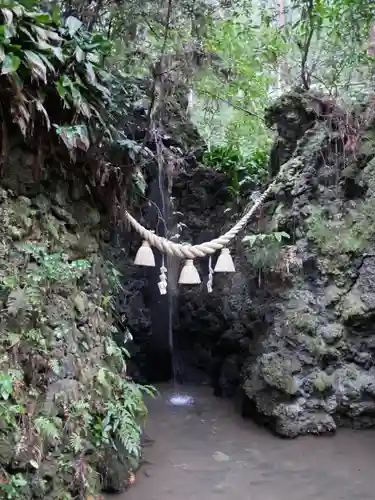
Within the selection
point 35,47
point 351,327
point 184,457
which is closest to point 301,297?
point 351,327

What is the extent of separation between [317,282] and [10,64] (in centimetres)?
297

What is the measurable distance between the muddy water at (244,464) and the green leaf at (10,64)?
2.37 meters

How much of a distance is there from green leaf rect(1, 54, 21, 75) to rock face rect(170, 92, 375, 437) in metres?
2.60

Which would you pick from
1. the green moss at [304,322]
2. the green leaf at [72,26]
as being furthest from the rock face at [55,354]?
the green moss at [304,322]

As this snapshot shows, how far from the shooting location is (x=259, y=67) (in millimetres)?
5121

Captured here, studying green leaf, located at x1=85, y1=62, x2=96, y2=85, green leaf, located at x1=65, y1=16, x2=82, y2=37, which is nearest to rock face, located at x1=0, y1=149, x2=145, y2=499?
green leaf, located at x1=85, y1=62, x2=96, y2=85

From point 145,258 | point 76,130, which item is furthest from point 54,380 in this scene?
point 76,130

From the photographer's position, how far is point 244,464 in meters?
3.27

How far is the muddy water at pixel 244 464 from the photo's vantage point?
9.45ft

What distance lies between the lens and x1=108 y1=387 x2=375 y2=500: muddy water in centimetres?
288

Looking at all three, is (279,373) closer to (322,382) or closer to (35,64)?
(322,382)

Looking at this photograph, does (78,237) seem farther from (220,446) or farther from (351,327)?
(351,327)

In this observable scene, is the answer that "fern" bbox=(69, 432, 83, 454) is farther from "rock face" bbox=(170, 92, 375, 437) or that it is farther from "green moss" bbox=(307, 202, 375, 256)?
"green moss" bbox=(307, 202, 375, 256)

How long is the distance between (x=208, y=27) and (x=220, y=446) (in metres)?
3.40
